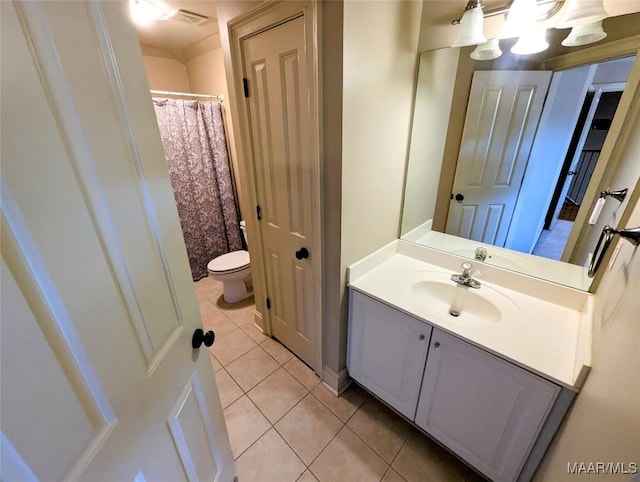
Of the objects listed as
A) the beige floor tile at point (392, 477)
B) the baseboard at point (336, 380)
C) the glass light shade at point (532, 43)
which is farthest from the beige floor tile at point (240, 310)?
the glass light shade at point (532, 43)

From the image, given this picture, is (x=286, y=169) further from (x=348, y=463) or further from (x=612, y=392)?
(x=348, y=463)

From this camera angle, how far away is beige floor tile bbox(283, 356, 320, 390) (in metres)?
1.74

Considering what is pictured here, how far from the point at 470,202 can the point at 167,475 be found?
1713 millimetres

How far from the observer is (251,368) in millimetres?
1853

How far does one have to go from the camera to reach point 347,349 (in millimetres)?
1600

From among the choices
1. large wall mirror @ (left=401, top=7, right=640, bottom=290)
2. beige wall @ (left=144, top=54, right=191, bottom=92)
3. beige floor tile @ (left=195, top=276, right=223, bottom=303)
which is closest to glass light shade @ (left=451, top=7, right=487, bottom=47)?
large wall mirror @ (left=401, top=7, right=640, bottom=290)

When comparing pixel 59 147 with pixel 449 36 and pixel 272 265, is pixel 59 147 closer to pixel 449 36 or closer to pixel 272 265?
pixel 272 265

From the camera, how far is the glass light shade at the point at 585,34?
1023mm

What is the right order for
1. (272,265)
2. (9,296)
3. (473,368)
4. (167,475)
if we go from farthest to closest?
(272,265) < (473,368) < (167,475) < (9,296)

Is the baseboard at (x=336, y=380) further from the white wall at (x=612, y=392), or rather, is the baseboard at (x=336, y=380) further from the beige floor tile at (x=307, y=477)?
the white wall at (x=612, y=392)

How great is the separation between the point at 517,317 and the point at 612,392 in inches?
22.9

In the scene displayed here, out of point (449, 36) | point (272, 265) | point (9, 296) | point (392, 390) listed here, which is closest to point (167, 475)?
point (9, 296)

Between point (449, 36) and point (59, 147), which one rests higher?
point (449, 36)

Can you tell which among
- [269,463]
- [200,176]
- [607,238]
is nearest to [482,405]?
[607,238]
